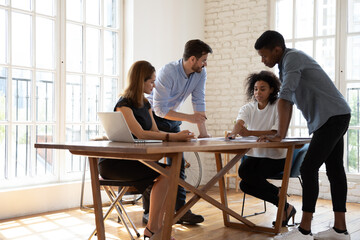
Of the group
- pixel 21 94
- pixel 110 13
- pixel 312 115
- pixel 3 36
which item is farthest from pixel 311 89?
pixel 110 13

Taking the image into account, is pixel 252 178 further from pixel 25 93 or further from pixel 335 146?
pixel 25 93

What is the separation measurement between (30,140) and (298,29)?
3526mm

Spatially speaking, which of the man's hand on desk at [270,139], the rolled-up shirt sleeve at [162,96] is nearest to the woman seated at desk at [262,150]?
the man's hand on desk at [270,139]

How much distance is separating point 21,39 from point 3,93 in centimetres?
58

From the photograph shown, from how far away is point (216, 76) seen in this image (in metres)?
6.54

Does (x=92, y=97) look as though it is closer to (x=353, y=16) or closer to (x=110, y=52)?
(x=110, y=52)

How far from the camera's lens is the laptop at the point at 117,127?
2.70 meters

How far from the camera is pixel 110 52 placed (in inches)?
217

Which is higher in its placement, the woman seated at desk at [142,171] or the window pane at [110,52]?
the window pane at [110,52]

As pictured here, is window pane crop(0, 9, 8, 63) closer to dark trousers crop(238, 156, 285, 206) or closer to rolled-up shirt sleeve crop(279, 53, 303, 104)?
dark trousers crop(238, 156, 285, 206)

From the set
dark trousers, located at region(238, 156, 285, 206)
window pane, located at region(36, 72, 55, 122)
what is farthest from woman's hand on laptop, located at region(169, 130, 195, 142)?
window pane, located at region(36, 72, 55, 122)

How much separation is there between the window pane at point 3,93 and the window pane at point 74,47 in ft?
2.41

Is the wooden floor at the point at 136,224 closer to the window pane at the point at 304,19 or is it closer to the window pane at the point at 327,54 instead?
the window pane at the point at 327,54

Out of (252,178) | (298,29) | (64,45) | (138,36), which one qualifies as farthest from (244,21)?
(252,178)
